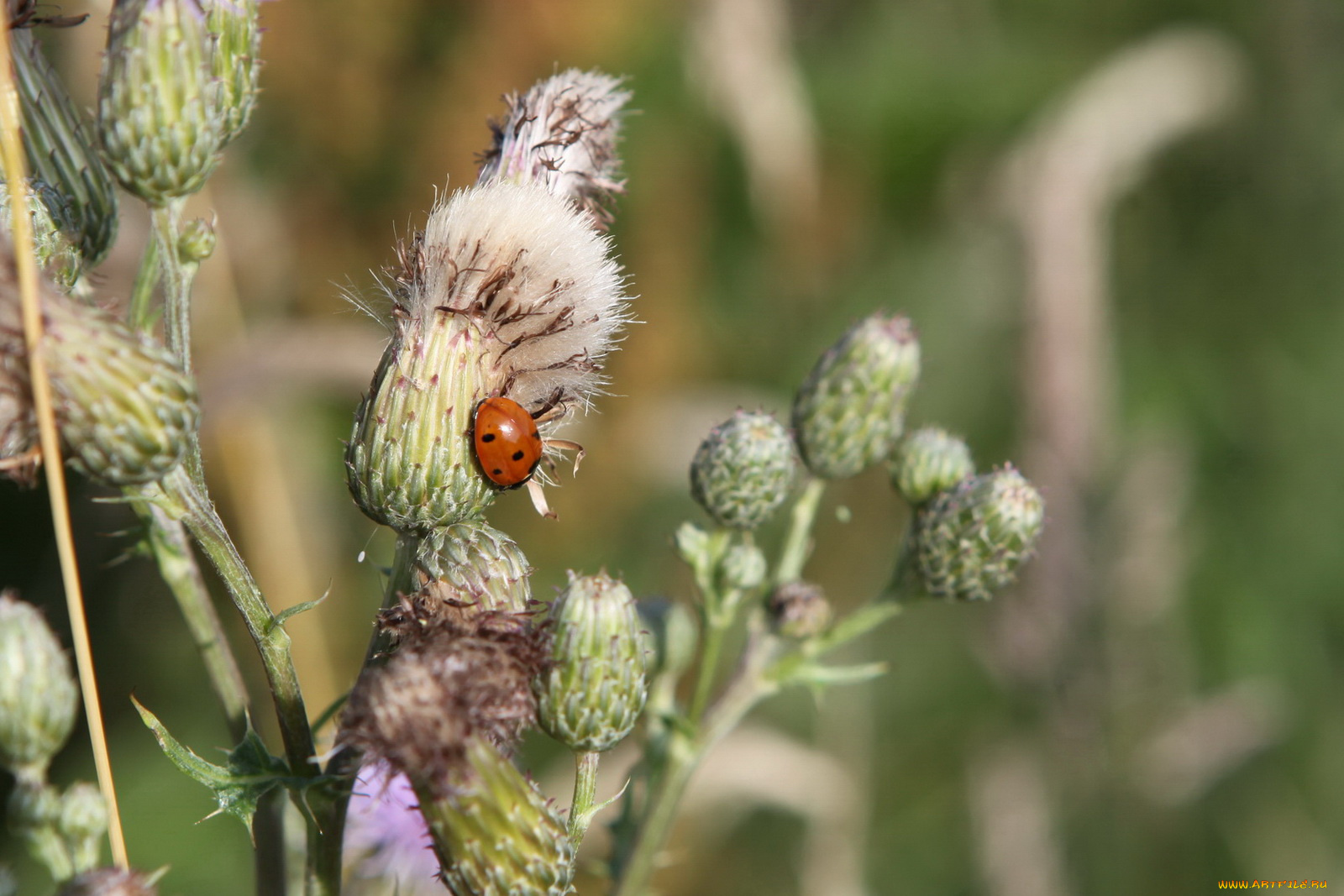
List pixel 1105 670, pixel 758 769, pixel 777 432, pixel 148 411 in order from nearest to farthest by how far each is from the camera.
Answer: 1. pixel 148 411
2. pixel 777 432
3. pixel 758 769
4. pixel 1105 670

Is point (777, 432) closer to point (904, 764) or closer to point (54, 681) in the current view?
point (54, 681)

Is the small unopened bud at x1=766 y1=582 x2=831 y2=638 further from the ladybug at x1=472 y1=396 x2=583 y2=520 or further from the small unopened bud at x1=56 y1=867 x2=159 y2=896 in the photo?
the small unopened bud at x1=56 y1=867 x2=159 y2=896

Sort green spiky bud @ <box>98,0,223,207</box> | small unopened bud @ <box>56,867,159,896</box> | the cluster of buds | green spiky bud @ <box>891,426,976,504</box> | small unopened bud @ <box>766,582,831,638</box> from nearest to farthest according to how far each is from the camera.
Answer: small unopened bud @ <box>56,867,159,896</box>, the cluster of buds, green spiky bud @ <box>98,0,223,207</box>, small unopened bud @ <box>766,582,831,638</box>, green spiky bud @ <box>891,426,976,504</box>

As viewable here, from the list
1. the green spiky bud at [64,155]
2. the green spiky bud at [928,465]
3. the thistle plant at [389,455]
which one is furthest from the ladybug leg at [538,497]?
the green spiky bud at [928,465]

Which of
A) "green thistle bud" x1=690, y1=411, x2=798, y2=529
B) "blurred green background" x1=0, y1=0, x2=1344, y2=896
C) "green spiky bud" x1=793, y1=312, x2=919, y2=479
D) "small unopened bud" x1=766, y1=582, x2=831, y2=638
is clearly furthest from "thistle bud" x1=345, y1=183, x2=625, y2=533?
"blurred green background" x1=0, y1=0, x2=1344, y2=896

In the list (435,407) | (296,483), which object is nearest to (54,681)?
(435,407)

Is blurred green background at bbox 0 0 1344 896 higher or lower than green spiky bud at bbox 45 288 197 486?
higher
